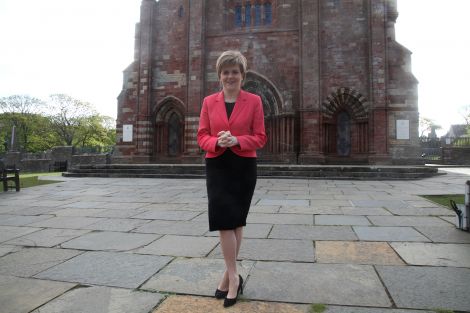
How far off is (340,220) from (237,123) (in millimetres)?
3203

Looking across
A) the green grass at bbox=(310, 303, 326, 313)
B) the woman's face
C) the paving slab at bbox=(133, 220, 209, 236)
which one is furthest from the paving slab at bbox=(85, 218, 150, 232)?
the green grass at bbox=(310, 303, 326, 313)

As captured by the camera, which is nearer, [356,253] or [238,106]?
[238,106]

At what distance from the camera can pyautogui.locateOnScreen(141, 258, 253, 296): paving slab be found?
Result: 2.52 meters

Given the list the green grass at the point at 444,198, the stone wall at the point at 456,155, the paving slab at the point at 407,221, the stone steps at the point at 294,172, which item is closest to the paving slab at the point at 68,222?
the paving slab at the point at 407,221

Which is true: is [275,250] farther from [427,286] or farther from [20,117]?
[20,117]

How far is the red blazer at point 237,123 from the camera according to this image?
244 cm

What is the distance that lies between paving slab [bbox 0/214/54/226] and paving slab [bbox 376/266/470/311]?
16.1 feet

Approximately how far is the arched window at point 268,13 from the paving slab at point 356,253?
17.7 metres

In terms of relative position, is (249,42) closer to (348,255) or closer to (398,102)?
(398,102)

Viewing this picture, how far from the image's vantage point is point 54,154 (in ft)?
87.9

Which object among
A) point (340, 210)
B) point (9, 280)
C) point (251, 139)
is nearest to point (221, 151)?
point (251, 139)

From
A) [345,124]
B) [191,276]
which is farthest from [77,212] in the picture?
[345,124]

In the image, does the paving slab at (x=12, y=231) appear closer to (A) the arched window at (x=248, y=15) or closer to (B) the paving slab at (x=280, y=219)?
(B) the paving slab at (x=280, y=219)

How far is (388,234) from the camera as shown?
4121 millimetres
